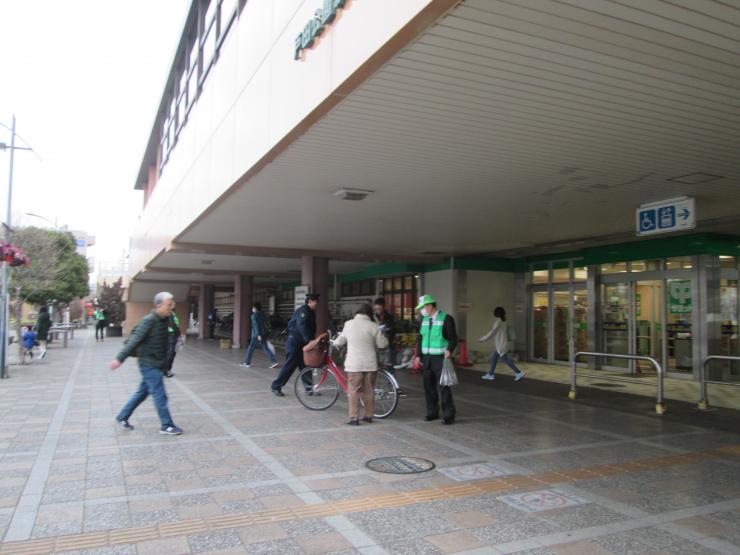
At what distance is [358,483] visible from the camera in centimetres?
485

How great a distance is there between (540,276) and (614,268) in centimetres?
278

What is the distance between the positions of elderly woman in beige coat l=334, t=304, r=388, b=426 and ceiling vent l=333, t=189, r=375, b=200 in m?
1.76

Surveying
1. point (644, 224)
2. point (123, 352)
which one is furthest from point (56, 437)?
point (644, 224)

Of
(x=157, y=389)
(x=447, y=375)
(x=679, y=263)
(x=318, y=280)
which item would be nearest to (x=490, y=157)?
(x=447, y=375)

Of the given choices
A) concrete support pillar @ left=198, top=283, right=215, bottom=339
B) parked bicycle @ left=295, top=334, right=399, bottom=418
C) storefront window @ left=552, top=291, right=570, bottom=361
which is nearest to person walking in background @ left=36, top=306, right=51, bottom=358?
concrete support pillar @ left=198, top=283, right=215, bottom=339

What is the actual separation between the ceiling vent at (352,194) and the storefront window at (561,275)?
28.1 feet

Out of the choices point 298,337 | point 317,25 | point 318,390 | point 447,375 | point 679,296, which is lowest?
point 318,390

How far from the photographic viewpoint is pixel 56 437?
645 centimetres

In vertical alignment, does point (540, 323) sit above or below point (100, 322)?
above

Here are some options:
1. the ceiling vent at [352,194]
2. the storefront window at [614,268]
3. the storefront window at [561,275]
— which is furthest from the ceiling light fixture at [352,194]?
the storefront window at [561,275]

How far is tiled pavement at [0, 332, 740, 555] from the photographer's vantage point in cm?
370

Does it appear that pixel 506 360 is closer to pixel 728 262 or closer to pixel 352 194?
pixel 728 262

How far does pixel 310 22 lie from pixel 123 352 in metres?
4.11

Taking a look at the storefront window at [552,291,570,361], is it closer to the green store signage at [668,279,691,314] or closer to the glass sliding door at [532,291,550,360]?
the glass sliding door at [532,291,550,360]
